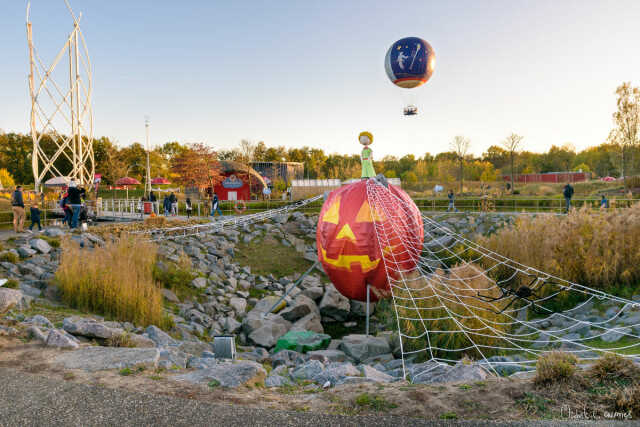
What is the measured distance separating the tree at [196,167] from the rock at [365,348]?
31.4m

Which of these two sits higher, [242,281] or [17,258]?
[17,258]

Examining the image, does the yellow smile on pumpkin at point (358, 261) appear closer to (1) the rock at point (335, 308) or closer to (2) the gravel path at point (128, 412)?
(1) the rock at point (335, 308)

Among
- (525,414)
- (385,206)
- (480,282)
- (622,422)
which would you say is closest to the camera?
(622,422)

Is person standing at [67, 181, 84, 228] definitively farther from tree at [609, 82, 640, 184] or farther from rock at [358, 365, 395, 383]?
tree at [609, 82, 640, 184]

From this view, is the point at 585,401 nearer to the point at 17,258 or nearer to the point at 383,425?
the point at 383,425

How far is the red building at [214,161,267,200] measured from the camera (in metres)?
39.5

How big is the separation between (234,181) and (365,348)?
3499cm

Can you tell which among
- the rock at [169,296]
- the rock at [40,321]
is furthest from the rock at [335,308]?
the rock at [40,321]

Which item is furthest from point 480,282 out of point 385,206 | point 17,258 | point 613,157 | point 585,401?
point 613,157

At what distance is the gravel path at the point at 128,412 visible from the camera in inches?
119

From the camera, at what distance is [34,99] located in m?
21.7

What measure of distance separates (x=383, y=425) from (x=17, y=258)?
909 centimetres

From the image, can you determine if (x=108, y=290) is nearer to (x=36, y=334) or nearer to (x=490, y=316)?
(x=36, y=334)

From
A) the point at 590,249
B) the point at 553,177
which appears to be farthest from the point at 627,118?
the point at 590,249
